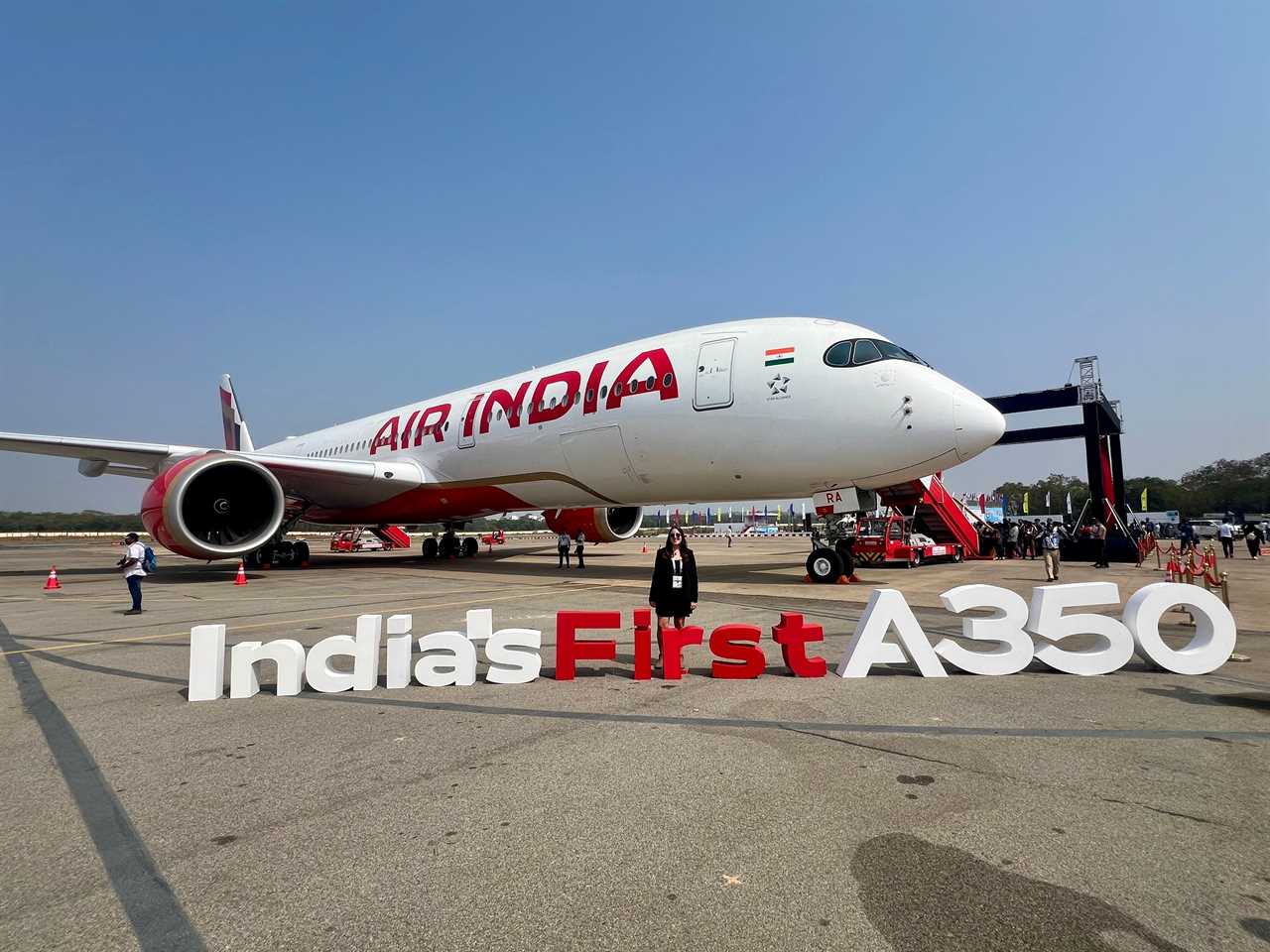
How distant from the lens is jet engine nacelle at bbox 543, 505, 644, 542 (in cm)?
2088

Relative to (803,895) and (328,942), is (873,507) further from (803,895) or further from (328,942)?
(328,942)

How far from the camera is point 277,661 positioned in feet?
17.7

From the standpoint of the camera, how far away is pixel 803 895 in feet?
7.91

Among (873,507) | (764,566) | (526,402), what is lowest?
(764,566)

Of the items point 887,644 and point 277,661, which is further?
point 887,644

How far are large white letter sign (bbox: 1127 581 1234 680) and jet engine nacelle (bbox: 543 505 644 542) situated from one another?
15.3 metres

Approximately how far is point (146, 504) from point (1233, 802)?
17.9 metres

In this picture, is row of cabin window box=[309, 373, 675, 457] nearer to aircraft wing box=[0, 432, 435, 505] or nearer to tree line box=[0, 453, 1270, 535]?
aircraft wing box=[0, 432, 435, 505]

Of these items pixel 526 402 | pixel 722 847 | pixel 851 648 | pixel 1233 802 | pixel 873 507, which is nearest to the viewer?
pixel 722 847

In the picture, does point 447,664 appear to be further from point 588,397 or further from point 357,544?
point 357,544

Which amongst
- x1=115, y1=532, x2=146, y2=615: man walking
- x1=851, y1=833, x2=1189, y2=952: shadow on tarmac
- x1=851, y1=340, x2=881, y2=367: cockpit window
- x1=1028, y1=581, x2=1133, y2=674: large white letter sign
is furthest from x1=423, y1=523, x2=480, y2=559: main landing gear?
x1=851, y1=833, x2=1189, y2=952: shadow on tarmac

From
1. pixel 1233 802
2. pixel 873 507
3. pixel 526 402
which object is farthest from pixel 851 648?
pixel 526 402

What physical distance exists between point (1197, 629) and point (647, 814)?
5.24 m

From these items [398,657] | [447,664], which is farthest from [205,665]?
[447,664]
